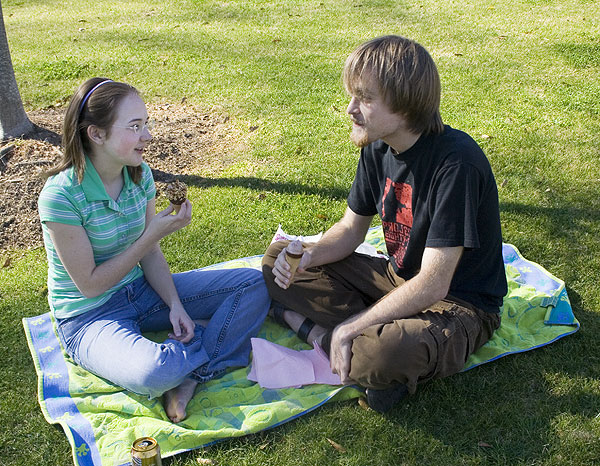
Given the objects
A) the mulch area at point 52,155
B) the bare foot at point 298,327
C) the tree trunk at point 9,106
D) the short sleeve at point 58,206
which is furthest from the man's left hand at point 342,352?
the tree trunk at point 9,106

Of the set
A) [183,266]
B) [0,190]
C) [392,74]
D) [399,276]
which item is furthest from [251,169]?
[392,74]

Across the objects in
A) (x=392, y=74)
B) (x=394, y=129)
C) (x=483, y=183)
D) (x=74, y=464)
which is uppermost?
(x=392, y=74)

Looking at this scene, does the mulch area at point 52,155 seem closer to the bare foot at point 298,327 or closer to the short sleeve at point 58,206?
the short sleeve at point 58,206

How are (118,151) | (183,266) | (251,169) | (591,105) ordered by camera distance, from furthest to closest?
(591,105) → (251,169) → (183,266) → (118,151)

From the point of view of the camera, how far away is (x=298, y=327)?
13.5 feet

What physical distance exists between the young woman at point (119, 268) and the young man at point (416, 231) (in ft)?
2.17

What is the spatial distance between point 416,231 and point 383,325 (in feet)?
1.84

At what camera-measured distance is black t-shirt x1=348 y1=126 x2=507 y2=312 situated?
3254 mm

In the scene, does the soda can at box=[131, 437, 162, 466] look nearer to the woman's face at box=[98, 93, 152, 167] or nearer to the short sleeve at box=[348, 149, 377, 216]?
the woman's face at box=[98, 93, 152, 167]

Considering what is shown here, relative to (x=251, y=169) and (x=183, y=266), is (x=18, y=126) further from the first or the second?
(x=183, y=266)

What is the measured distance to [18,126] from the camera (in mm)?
6656

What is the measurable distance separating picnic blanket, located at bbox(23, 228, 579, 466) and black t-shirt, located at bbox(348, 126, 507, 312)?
1.87 ft

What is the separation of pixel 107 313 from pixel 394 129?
Result: 6.38 ft

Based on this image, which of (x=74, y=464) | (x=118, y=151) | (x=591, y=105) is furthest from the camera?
(x=591, y=105)
